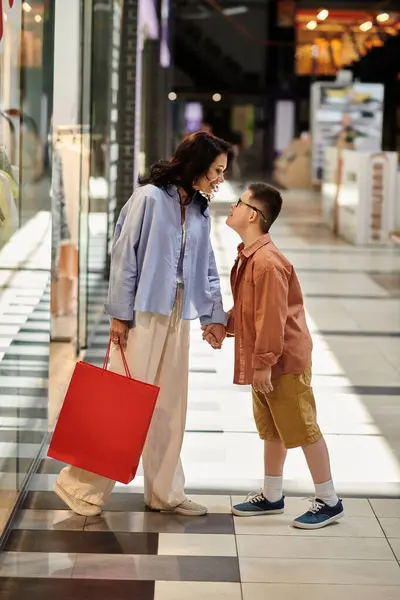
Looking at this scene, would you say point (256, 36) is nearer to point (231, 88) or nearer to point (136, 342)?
point (231, 88)

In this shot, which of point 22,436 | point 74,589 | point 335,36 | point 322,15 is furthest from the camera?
point 322,15

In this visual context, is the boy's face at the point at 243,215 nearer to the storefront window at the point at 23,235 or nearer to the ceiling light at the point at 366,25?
the storefront window at the point at 23,235

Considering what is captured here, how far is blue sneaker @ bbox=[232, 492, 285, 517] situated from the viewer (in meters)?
4.02

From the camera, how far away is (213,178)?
3.77 metres

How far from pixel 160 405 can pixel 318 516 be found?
70 cm

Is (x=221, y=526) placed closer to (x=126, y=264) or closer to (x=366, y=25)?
(x=126, y=264)

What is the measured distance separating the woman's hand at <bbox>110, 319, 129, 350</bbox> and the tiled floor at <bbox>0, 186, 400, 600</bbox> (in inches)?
14.6

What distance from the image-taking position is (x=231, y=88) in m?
35.0

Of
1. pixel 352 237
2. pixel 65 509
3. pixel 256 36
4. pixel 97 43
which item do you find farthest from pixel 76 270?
pixel 256 36

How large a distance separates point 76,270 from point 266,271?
3.54m

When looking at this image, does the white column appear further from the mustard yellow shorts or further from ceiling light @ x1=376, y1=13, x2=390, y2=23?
ceiling light @ x1=376, y1=13, x2=390, y2=23

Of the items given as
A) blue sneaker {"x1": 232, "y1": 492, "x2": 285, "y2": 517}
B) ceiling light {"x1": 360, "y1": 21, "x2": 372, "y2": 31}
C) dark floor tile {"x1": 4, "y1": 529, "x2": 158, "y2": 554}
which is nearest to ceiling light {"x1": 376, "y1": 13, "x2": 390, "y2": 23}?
ceiling light {"x1": 360, "y1": 21, "x2": 372, "y2": 31}

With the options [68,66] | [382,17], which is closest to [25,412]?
[68,66]

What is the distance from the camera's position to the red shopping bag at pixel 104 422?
3.68m
